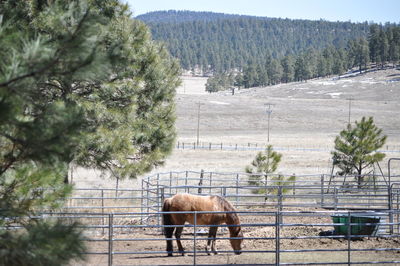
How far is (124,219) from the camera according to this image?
19.1m

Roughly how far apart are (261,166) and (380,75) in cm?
13184

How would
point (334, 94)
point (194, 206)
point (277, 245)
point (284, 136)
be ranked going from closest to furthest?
point (277, 245) < point (194, 206) < point (284, 136) < point (334, 94)

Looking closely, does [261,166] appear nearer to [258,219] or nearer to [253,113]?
[258,219]

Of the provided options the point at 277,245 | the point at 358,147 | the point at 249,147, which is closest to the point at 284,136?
the point at 249,147

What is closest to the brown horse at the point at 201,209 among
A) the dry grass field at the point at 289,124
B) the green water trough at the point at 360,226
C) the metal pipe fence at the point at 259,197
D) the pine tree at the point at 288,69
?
the metal pipe fence at the point at 259,197

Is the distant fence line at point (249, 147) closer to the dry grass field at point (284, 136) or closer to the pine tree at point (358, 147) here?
the dry grass field at point (284, 136)

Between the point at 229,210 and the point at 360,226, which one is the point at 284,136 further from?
the point at 229,210

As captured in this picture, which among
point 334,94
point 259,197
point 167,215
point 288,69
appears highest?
point 288,69

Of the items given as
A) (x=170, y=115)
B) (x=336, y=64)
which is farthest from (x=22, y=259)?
(x=336, y=64)

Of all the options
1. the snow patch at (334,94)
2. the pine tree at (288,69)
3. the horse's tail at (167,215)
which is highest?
the pine tree at (288,69)

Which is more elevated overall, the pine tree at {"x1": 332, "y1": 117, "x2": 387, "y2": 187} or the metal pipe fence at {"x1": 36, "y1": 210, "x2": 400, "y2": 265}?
the pine tree at {"x1": 332, "y1": 117, "x2": 387, "y2": 187}

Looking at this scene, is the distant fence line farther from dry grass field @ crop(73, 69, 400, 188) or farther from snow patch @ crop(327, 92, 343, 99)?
snow patch @ crop(327, 92, 343, 99)

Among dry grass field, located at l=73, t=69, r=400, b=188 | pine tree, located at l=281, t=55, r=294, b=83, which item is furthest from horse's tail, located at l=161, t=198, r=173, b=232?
pine tree, located at l=281, t=55, r=294, b=83

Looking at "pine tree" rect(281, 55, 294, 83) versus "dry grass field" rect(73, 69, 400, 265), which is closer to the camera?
"dry grass field" rect(73, 69, 400, 265)
